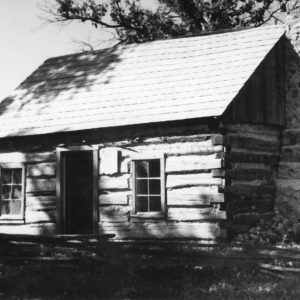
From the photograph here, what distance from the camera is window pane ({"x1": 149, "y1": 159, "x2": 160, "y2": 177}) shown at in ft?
41.1

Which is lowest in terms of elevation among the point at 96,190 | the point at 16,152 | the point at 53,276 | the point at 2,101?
the point at 53,276

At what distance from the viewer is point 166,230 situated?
12.1m

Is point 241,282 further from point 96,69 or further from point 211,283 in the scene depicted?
point 96,69

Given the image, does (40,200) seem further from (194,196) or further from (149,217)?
(194,196)

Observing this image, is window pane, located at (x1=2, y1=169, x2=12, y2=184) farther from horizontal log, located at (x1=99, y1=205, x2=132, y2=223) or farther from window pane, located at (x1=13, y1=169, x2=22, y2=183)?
horizontal log, located at (x1=99, y1=205, x2=132, y2=223)

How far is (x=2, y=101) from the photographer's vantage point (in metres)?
16.2

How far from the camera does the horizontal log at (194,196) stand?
11.6 m

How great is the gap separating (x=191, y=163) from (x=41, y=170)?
406cm

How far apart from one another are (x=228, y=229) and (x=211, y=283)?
3.51 meters

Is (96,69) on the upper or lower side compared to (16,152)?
upper

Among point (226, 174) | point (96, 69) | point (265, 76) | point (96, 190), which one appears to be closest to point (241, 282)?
point (226, 174)

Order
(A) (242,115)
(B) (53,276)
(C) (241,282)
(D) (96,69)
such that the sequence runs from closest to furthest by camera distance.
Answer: (C) (241,282) → (B) (53,276) → (A) (242,115) → (D) (96,69)

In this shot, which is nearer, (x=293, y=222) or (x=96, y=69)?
(x=293, y=222)

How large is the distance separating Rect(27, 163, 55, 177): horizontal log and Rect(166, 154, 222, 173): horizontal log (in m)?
3.18
